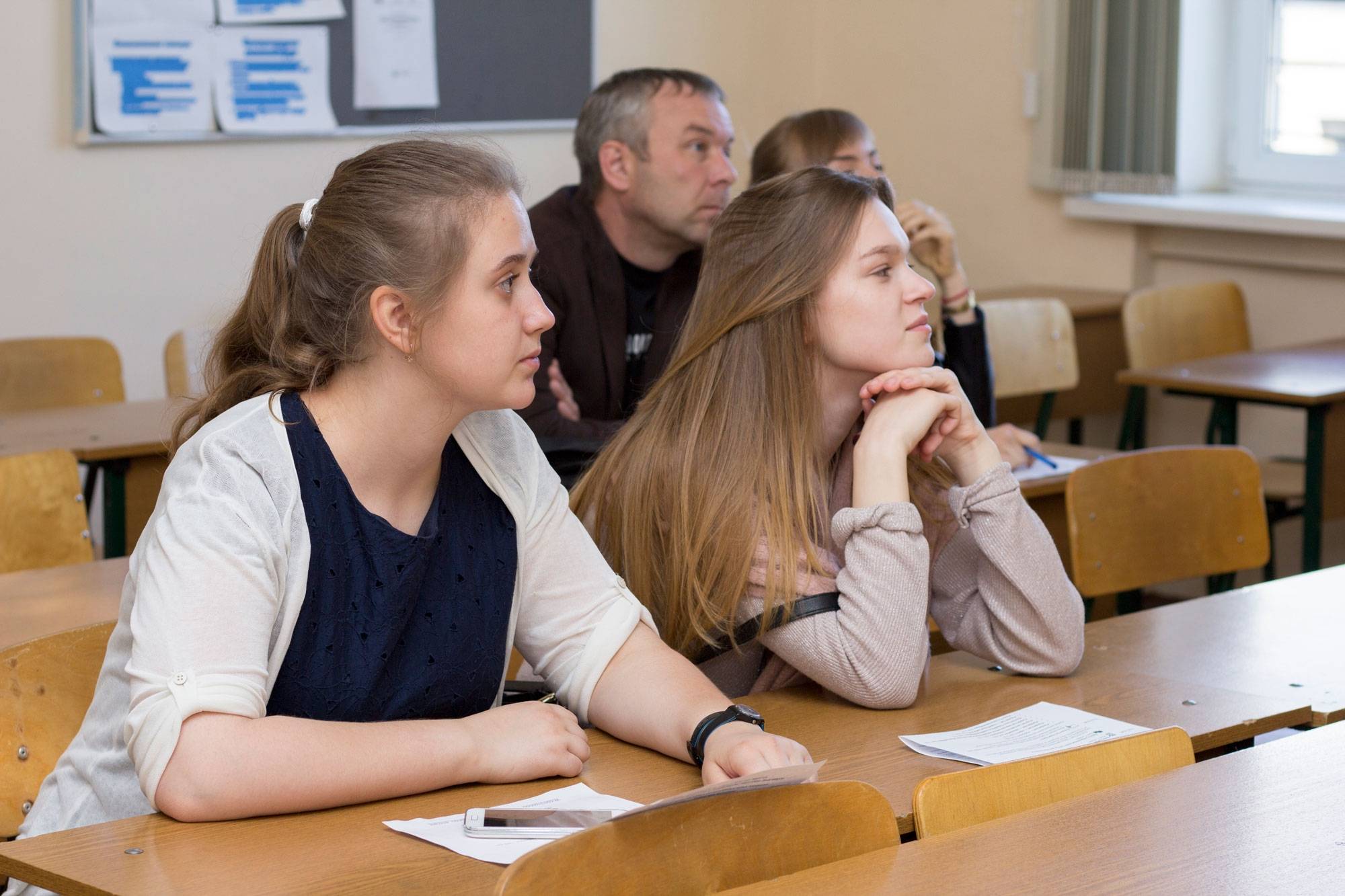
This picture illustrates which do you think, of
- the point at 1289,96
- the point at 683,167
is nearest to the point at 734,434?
the point at 683,167

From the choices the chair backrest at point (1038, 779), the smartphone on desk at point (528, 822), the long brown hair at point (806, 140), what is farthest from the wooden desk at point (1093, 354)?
the smartphone on desk at point (528, 822)

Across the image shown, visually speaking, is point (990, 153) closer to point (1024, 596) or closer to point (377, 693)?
point (1024, 596)

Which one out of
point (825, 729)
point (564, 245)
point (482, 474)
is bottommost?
point (825, 729)

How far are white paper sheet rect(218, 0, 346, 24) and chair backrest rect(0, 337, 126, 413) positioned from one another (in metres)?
1.00

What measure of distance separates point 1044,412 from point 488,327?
3058 mm

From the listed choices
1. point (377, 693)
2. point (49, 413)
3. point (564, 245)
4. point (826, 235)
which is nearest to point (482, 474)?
point (377, 693)

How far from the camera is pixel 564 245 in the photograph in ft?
9.71

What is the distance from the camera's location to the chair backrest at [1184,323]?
425 centimetres

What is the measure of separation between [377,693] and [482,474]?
248mm

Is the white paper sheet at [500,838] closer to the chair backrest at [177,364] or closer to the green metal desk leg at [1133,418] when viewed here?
the chair backrest at [177,364]

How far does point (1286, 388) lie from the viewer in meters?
3.56

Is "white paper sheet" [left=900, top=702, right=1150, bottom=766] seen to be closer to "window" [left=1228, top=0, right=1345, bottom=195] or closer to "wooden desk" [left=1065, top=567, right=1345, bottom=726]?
"wooden desk" [left=1065, top=567, right=1345, bottom=726]

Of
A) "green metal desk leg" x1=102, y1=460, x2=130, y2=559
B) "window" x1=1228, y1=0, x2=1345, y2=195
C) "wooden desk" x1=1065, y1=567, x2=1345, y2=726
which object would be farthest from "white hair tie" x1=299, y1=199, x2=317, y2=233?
"window" x1=1228, y1=0, x2=1345, y2=195

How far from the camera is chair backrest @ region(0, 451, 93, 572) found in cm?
244
